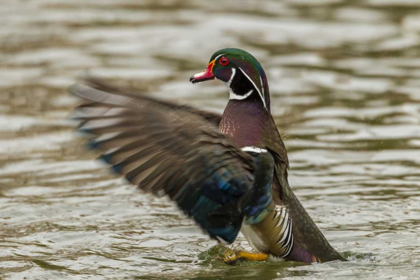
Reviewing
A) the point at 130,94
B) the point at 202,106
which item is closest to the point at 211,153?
the point at 130,94

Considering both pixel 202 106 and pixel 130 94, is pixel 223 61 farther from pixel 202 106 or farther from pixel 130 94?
pixel 202 106

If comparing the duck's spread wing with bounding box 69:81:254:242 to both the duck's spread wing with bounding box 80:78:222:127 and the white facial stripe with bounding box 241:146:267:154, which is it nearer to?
the duck's spread wing with bounding box 80:78:222:127

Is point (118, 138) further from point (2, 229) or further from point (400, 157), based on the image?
point (400, 157)

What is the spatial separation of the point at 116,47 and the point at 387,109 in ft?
14.6

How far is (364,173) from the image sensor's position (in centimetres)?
909

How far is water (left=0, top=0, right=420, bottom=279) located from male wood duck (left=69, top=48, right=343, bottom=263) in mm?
529

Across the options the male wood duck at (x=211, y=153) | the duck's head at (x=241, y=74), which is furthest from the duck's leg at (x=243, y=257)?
the duck's head at (x=241, y=74)

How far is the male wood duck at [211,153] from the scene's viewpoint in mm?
5895

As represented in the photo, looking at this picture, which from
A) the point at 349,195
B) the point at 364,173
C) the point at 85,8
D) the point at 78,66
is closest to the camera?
the point at 349,195

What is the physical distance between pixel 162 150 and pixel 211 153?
1.01 feet

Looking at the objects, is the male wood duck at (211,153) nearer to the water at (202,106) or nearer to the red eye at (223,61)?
the red eye at (223,61)

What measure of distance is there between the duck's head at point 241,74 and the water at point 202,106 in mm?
1251

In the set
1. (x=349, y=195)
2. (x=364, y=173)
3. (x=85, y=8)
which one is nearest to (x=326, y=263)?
(x=349, y=195)

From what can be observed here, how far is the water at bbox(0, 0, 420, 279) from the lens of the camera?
700 centimetres
